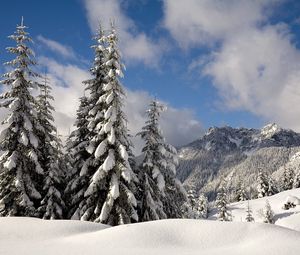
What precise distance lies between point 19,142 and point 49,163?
2.77 m

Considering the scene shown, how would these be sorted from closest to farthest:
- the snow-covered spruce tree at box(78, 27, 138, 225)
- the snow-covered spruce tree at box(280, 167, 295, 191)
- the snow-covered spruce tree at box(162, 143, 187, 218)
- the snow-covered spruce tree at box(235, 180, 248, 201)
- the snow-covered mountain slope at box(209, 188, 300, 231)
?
the snow-covered spruce tree at box(78, 27, 138, 225), the snow-covered spruce tree at box(162, 143, 187, 218), the snow-covered mountain slope at box(209, 188, 300, 231), the snow-covered spruce tree at box(235, 180, 248, 201), the snow-covered spruce tree at box(280, 167, 295, 191)

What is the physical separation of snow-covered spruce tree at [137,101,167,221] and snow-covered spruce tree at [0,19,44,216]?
270 inches

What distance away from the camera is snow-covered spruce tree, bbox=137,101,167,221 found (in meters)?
Answer: 25.4

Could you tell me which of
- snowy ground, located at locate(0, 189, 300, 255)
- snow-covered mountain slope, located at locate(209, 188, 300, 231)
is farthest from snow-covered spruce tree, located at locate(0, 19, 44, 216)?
snow-covered mountain slope, located at locate(209, 188, 300, 231)

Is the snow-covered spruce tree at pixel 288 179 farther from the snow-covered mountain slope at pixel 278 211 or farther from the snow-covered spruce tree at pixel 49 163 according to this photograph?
the snow-covered spruce tree at pixel 49 163

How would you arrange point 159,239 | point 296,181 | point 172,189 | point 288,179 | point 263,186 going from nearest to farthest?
point 159,239 → point 172,189 → point 263,186 → point 296,181 → point 288,179

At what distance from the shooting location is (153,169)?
26125 mm

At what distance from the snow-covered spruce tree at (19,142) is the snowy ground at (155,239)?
1114 cm

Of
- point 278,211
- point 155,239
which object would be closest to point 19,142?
point 155,239

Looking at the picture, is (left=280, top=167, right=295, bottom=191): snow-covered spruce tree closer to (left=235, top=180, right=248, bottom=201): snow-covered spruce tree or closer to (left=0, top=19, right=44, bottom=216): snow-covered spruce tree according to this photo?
(left=235, top=180, right=248, bottom=201): snow-covered spruce tree

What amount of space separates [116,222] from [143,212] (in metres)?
3.45

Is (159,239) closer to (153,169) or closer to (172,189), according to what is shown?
(153,169)

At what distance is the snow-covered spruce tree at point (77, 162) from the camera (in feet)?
78.9

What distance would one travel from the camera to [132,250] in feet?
31.2
